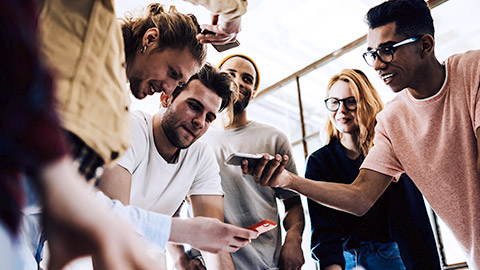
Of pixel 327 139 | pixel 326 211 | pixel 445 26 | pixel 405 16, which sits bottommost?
pixel 326 211

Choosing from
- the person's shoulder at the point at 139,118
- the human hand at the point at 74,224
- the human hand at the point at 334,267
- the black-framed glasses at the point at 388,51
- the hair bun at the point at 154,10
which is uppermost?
the hair bun at the point at 154,10

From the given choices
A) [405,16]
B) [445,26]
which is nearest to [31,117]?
[405,16]

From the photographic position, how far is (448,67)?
1485 mm

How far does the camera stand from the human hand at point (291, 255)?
5.62 ft

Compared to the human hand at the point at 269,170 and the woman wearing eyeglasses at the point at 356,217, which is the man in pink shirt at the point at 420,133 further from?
the woman wearing eyeglasses at the point at 356,217

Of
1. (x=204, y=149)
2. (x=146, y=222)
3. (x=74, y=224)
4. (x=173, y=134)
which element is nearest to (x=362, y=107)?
(x=204, y=149)

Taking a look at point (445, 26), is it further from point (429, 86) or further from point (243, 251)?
point (243, 251)

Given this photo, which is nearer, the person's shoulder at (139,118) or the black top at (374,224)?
the person's shoulder at (139,118)

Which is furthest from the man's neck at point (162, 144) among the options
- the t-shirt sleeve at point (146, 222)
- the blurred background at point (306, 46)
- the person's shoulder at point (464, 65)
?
the blurred background at point (306, 46)

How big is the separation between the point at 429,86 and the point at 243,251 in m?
0.96

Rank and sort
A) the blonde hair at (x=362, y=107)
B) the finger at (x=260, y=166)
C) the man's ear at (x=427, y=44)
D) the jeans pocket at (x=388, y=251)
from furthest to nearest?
1. the blonde hair at (x=362, y=107)
2. the jeans pocket at (x=388, y=251)
3. the man's ear at (x=427, y=44)
4. the finger at (x=260, y=166)

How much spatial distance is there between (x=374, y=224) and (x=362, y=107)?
53 centimetres

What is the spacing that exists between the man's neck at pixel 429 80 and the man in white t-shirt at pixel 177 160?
31.0 inches

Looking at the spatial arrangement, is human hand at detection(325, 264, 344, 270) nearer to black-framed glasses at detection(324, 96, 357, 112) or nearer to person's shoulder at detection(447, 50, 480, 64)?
black-framed glasses at detection(324, 96, 357, 112)
